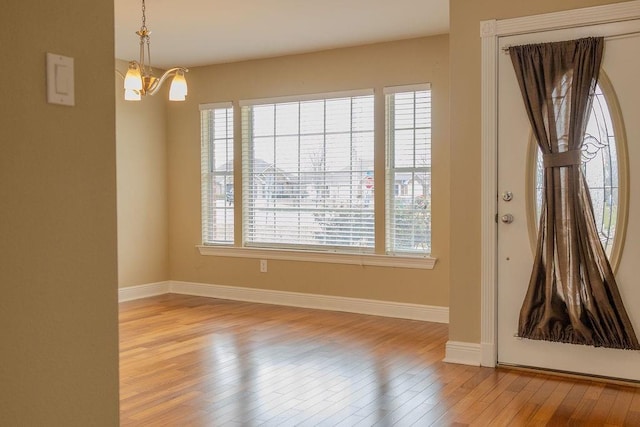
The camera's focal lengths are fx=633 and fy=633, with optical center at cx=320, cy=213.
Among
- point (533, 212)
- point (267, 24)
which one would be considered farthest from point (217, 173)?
point (533, 212)

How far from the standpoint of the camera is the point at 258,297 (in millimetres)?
6520

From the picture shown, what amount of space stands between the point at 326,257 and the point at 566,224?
275 cm

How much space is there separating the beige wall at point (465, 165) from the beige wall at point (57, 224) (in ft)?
9.16

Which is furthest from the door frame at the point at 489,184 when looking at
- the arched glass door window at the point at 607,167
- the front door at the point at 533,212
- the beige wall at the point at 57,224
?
the beige wall at the point at 57,224

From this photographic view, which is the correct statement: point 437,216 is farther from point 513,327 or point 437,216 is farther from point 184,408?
point 184,408

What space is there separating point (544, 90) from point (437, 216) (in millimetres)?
1907

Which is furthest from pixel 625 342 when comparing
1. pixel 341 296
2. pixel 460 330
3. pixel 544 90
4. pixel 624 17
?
pixel 341 296

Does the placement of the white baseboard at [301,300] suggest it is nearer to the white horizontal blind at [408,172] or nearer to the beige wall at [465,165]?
the white horizontal blind at [408,172]

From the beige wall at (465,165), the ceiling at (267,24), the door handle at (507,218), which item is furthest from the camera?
the ceiling at (267,24)

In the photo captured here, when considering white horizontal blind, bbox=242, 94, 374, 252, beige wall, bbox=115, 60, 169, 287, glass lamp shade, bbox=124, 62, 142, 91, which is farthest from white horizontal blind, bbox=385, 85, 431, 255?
beige wall, bbox=115, 60, 169, 287

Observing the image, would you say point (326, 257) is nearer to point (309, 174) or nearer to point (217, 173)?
point (309, 174)

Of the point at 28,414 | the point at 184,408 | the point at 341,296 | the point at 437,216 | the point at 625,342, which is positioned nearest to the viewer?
the point at 28,414

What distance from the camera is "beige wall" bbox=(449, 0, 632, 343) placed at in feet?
13.3

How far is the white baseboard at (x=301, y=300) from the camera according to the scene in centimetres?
558
